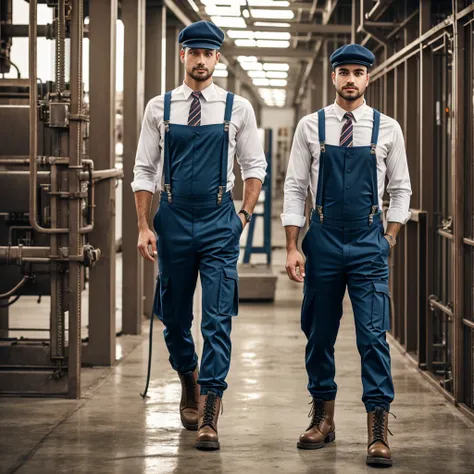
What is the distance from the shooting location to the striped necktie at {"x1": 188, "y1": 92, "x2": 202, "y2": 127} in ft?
15.1

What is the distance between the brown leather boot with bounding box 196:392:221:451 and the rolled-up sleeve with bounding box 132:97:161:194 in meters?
0.99

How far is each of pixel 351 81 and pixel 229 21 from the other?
668cm

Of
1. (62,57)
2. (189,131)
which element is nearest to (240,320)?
(62,57)

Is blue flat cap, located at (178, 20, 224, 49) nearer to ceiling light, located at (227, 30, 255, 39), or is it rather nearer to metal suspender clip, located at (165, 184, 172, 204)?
metal suspender clip, located at (165, 184, 172, 204)

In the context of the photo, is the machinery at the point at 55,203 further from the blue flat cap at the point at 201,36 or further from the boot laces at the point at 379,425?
the boot laces at the point at 379,425

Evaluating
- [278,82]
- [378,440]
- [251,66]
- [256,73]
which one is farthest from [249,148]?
[278,82]

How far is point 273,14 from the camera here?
10.5 meters

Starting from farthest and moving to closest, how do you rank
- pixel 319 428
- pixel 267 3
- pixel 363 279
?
pixel 267 3, pixel 319 428, pixel 363 279

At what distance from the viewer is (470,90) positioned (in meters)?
5.43

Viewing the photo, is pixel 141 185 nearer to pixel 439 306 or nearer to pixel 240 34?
pixel 439 306

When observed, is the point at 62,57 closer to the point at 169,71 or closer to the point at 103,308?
the point at 103,308

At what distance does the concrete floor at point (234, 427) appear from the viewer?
429 centimetres

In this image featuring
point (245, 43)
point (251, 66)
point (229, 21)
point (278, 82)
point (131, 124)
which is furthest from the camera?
point (278, 82)

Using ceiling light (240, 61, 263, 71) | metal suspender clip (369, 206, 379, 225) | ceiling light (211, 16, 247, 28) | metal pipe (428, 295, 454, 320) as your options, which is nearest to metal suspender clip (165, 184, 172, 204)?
metal suspender clip (369, 206, 379, 225)
